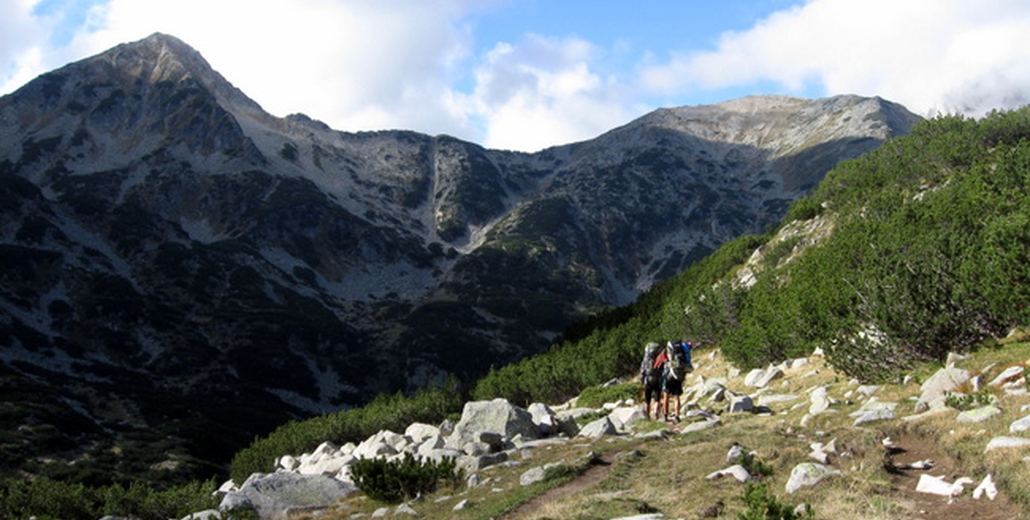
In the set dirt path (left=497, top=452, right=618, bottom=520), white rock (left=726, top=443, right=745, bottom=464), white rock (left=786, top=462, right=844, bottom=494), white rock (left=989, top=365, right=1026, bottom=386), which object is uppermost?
white rock (left=989, top=365, right=1026, bottom=386)

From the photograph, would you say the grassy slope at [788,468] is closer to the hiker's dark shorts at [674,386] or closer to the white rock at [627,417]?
the hiker's dark shorts at [674,386]

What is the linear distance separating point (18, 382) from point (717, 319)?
113327 millimetres

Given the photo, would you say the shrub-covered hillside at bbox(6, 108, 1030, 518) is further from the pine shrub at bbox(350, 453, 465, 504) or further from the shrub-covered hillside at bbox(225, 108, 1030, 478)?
the pine shrub at bbox(350, 453, 465, 504)

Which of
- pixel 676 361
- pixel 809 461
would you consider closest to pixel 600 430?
pixel 676 361

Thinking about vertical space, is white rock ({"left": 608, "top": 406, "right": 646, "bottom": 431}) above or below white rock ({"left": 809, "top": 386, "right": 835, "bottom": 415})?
below

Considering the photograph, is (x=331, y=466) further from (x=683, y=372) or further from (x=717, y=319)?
(x=717, y=319)

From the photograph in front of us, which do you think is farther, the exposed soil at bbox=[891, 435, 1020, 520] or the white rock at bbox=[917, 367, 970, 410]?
the white rock at bbox=[917, 367, 970, 410]

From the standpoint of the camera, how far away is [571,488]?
13.6 metres

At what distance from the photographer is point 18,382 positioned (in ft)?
351

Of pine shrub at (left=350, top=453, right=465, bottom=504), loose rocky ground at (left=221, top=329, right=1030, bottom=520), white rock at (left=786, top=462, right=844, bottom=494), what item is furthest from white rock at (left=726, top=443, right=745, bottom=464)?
pine shrub at (left=350, top=453, right=465, bottom=504)

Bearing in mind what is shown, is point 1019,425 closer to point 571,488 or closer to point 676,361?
point 571,488

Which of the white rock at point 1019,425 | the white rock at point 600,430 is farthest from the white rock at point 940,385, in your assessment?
the white rock at point 600,430

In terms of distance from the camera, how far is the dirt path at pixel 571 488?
482 inches

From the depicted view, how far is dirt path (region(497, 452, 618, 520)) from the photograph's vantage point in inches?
482
